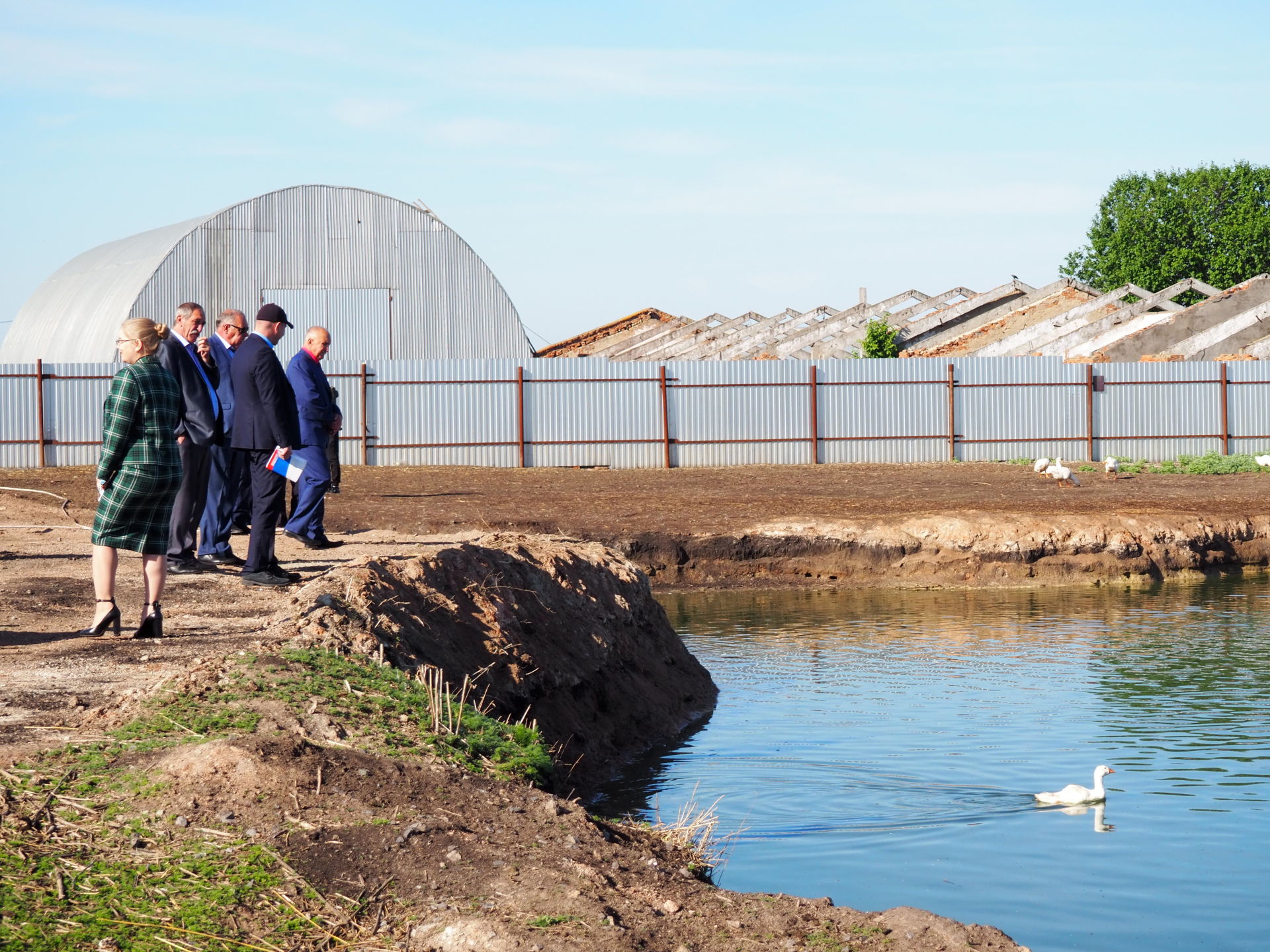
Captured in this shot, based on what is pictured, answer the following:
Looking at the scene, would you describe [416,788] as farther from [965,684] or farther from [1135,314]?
[1135,314]

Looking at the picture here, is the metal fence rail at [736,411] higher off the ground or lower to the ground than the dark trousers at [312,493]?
higher

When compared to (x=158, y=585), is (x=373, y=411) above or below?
above

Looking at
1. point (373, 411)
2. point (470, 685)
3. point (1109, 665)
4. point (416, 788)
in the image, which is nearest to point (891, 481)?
point (373, 411)

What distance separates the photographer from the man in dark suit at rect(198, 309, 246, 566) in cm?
956

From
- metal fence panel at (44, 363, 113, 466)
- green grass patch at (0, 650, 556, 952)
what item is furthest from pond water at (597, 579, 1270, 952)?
metal fence panel at (44, 363, 113, 466)

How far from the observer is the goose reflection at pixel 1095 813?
6.43 meters

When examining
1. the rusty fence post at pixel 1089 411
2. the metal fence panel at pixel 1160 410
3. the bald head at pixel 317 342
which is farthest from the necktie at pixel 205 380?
the metal fence panel at pixel 1160 410

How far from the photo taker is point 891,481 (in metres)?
23.5

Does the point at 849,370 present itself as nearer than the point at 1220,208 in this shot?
Yes

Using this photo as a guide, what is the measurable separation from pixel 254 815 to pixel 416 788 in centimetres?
60

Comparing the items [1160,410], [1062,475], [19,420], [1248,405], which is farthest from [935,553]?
[19,420]

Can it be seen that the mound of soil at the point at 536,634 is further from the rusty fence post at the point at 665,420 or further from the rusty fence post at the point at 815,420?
the rusty fence post at the point at 815,420

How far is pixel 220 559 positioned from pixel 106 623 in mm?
2712

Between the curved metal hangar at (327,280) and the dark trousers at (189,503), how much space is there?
2027 centimetres
